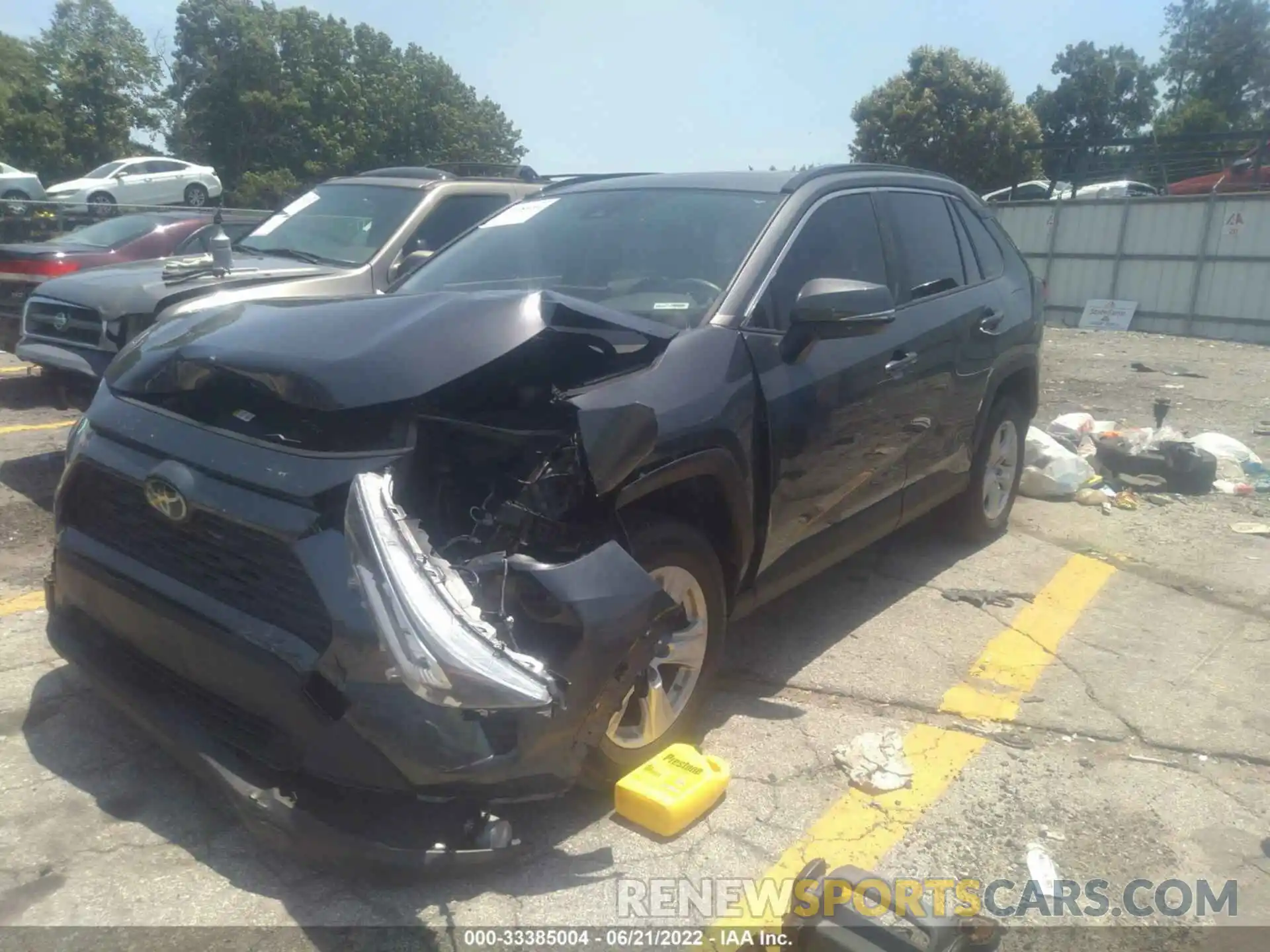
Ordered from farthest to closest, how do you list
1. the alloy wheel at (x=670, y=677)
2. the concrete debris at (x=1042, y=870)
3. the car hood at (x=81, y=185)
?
1. the car hood at (x=81, y=185)
2. the alloy wheel at (x=670, y=677)
3. the concrete debris at (x=1042, y=870)

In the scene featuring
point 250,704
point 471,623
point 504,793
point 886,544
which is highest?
point 471,623

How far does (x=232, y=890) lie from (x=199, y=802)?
0.43 metres

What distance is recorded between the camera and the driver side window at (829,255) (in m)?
3.61

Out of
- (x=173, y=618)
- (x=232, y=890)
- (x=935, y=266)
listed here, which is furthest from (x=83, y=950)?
(x=935, y=266)

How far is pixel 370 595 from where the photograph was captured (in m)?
2.18

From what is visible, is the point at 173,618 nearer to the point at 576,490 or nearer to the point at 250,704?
the point at 250,704

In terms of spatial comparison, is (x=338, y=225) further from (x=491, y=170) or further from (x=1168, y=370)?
(x=1168, y=370)

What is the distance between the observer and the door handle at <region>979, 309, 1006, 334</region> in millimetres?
4941

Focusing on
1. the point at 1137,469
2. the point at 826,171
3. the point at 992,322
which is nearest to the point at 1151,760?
the point at 992,322

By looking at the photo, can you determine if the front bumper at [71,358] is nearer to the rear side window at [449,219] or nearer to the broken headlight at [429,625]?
the rear side window at [449,219]

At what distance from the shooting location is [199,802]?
2.96m

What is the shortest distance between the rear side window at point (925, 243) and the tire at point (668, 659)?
193 centimetres

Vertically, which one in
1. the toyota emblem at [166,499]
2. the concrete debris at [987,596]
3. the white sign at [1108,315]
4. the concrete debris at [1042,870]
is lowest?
the white sign at [1108,315]

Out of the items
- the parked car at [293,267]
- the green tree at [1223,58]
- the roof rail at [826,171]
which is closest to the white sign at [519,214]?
the parked car at [293,267]
